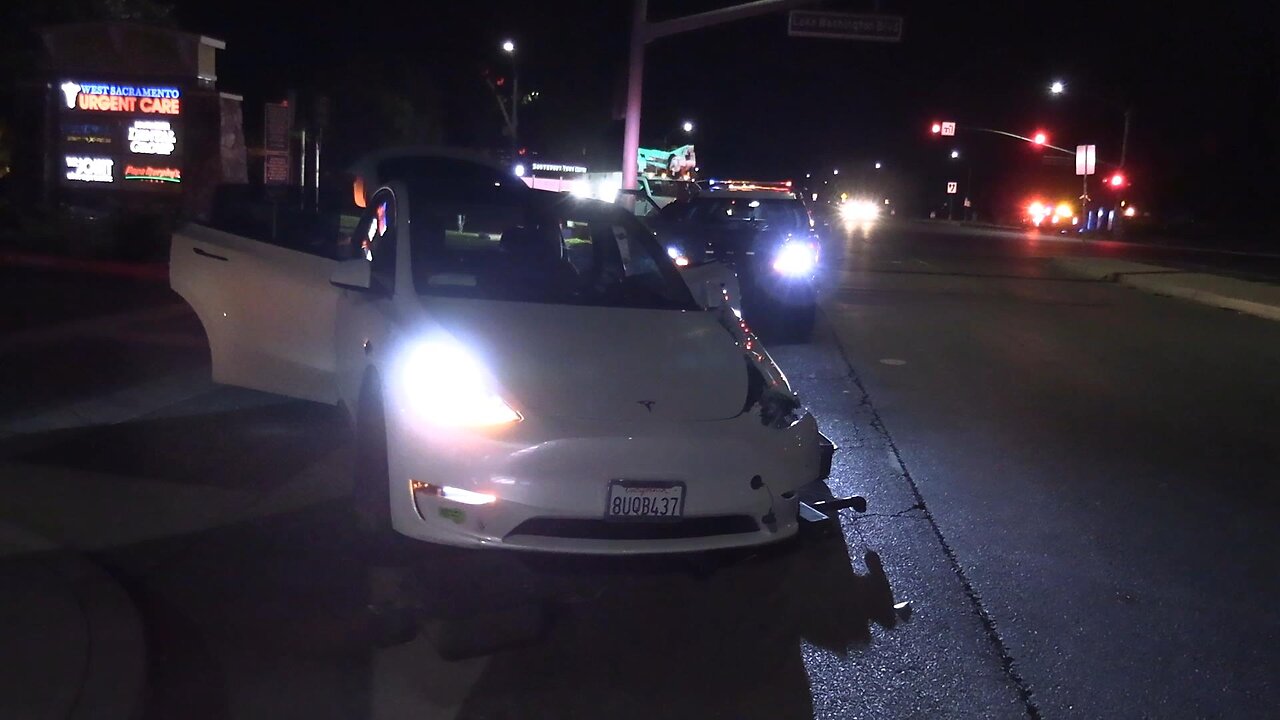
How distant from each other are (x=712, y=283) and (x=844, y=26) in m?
12.6

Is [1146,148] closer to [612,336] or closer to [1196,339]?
[1196,339]

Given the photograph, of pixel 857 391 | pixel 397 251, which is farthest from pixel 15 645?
pixel 857 391

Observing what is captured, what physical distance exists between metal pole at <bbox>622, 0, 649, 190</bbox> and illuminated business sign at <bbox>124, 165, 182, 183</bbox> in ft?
26.3

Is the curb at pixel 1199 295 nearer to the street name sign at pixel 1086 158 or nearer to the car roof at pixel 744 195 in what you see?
the car roof at pixel 744 195

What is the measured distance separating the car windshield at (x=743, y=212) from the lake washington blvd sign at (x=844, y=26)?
219 inches

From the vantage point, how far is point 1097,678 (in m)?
5.07

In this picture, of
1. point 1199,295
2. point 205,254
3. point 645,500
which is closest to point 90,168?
point 205,254

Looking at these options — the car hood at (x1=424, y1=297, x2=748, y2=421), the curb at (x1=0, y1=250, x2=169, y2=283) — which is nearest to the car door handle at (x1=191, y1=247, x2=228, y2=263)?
the car hood at (x1=424, y1=297, x2=748, y2=421)

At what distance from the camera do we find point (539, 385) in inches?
219

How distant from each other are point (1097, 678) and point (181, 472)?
529cm

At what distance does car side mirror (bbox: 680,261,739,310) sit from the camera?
9.34 metres

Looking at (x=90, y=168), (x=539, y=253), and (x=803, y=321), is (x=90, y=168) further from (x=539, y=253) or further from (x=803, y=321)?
(x=539, y=253)

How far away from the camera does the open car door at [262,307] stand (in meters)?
7.70

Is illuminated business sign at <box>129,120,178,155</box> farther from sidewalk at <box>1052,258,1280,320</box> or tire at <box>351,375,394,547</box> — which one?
sidewalk at <box>1052,258,1280,320</box>
